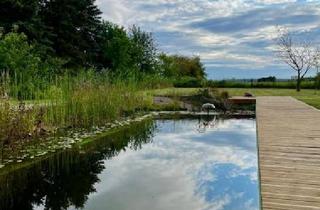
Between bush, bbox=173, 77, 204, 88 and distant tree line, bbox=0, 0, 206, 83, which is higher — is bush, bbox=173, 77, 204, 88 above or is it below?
below

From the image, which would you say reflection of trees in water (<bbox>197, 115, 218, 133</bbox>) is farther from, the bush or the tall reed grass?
the bush

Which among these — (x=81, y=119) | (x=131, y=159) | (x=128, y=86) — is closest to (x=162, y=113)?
(x=128, y=86)

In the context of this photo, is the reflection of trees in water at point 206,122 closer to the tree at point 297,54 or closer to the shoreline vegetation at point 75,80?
the shoreline vegetation at point 75,80

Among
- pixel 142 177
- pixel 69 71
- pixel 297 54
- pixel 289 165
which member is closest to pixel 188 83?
pixel 297 54

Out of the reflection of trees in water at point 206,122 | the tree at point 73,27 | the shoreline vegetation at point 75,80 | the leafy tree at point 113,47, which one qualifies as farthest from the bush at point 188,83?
the reflection of trees in water at point 206,122

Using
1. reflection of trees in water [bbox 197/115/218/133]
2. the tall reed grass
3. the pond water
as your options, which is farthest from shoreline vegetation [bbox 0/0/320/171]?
reflection of trees in water [bbox 197/115/218/133]

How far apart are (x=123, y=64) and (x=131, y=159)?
70.2ft

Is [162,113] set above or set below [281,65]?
below

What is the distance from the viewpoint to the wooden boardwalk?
2918 mm

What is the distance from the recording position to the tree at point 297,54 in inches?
808

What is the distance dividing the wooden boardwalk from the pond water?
378 millimetres

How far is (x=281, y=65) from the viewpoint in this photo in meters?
22.7

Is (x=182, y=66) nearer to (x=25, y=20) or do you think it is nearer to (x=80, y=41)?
(x=80, y=41)

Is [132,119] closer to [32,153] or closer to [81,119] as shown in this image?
[81,119]
